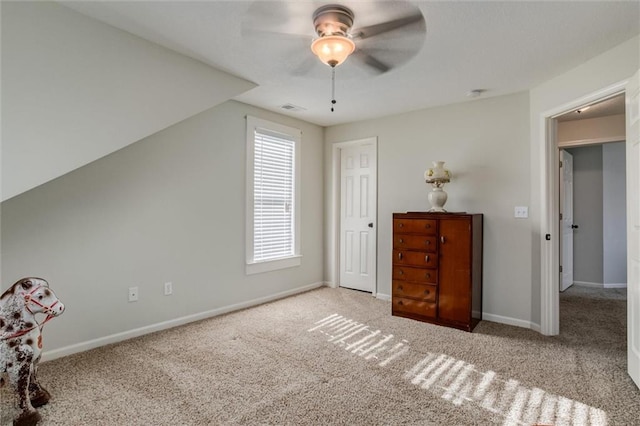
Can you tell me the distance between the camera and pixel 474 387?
7.11 ft

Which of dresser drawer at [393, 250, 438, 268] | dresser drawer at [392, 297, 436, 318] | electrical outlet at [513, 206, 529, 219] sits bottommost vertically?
dresser drawer at [392, 297, 436, 318]

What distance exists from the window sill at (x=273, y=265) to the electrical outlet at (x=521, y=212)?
261 cm

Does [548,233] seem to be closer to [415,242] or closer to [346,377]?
[415,242]

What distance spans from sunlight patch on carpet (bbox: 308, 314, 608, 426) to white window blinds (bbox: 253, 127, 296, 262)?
1.56 meters

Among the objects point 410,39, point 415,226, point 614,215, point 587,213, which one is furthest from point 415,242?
point 614,215

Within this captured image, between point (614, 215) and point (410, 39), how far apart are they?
15.5ft

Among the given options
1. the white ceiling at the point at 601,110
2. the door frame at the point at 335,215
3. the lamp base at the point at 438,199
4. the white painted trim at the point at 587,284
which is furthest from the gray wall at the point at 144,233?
the white painted trim at the point at 587,284

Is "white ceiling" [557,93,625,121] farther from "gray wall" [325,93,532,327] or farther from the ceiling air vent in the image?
the ceiling air vent

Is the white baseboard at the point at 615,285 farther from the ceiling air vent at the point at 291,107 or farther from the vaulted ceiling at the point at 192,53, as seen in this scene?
the ceiling air vent at the point at 291,107

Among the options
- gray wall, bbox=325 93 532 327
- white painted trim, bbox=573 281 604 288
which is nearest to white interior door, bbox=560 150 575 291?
white painted trim, bbox=573 281 604 288

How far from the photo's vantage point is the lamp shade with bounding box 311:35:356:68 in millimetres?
Result: 1925

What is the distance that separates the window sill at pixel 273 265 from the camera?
12.9 ft

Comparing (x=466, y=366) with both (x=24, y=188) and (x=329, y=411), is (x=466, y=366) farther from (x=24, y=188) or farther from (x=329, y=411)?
(x=24, y=188)

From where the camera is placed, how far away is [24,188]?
184 cm
